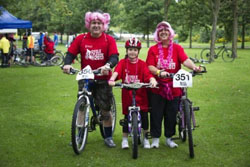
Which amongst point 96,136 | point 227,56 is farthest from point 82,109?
point 227,56

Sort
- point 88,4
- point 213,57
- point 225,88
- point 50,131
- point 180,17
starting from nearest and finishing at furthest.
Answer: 1. point 50,131
2. point 225,88
3. point 213,57
4. point 180,17
5. point 88,4

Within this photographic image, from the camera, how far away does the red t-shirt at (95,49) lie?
20.4 ft

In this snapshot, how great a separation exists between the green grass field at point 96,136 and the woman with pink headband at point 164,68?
0.54 m

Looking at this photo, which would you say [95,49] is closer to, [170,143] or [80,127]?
[80,127]

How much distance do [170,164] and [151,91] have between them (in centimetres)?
121

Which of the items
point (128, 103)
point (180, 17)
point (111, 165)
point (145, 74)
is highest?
point (180, 17)

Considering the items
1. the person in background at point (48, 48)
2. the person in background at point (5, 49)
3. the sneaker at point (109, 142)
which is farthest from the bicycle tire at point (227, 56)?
the sneaker at point (109, 142)

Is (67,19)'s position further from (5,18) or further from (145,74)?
(145,74)

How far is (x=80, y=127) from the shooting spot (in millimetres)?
6035

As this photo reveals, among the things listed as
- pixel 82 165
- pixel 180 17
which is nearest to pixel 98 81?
pixel 82 165

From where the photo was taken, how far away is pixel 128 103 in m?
6.25

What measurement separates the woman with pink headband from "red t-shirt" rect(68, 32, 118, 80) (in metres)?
0.61

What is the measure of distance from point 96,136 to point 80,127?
1.33 metres

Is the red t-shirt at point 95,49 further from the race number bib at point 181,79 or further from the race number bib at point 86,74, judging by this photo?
the race number bib at point 181,79
